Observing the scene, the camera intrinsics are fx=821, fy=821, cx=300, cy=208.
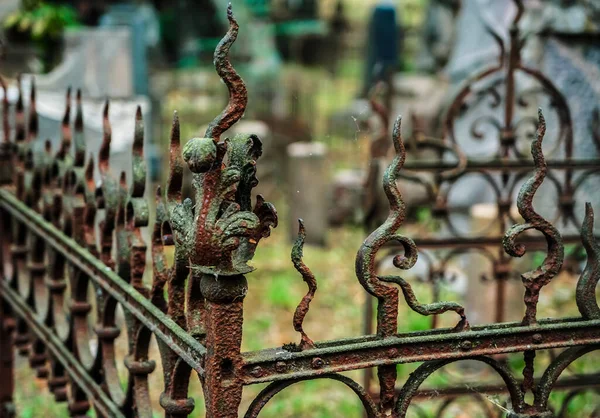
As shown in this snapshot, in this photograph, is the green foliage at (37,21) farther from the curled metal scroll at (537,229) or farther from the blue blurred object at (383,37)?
the curled metal scroll at (537,229)

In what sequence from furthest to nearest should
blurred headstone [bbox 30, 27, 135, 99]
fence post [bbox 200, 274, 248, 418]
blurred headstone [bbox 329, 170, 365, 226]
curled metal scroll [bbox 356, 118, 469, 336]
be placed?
blurred headstone [bbox 329, 170, 365, 226] → blurred headstone [bbox 30, 27, 135, 99] → curled metal scroll [bbox 356, 118, 469, 336] → fence post [bbox 200, 274, 248, 418]

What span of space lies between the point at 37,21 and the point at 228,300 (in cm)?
593

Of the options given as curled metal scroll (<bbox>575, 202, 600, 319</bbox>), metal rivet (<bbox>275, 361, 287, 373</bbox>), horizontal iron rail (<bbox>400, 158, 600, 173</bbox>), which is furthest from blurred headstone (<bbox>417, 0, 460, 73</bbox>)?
metal rivet (<bbox>275, 361, 287, 373</bbox>)

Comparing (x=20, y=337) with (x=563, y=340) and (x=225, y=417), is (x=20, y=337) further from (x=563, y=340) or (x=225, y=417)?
(x=563, y=340)

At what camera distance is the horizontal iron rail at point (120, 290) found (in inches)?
58.4

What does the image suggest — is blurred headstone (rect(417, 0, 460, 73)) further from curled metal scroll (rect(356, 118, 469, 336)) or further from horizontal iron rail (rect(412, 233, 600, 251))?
curled metal scroll (rect(356, 118, 469, 336))

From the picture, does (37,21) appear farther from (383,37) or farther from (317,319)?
(383,37)

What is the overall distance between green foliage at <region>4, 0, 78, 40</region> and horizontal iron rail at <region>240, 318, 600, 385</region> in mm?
5786

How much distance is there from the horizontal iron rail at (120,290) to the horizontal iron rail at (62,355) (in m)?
0.27

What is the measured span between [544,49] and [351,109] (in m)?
6.38

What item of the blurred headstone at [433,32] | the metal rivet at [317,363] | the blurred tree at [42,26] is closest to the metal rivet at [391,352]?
the metal rivet at [317,363]

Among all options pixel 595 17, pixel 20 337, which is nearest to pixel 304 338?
pixel 20 337

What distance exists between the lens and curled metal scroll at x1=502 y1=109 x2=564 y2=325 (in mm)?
1525

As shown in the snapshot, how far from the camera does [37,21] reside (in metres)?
6.67
